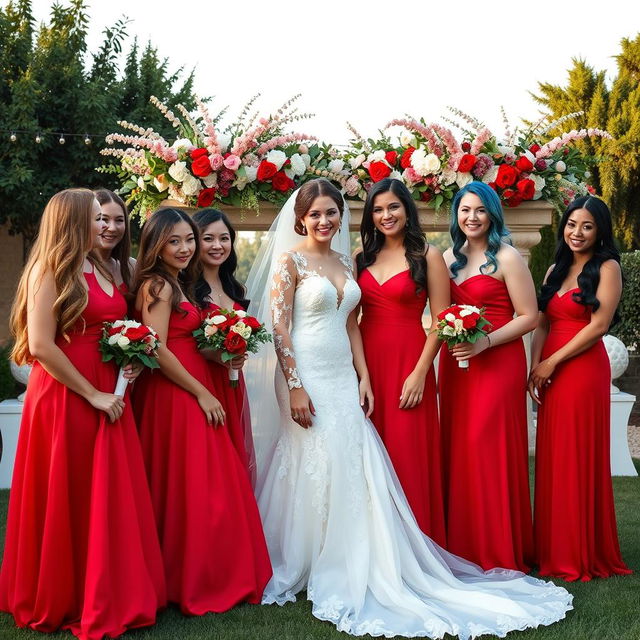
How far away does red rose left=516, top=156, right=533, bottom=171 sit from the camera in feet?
23.4

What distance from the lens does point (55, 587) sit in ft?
14.4

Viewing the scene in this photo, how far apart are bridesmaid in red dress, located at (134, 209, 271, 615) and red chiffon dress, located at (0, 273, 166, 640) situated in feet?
1.07

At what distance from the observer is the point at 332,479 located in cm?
509

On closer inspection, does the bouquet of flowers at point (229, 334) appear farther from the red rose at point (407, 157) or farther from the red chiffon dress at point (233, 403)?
the red rose at point (407, 157)

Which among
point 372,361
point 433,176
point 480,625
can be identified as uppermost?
point 433,176

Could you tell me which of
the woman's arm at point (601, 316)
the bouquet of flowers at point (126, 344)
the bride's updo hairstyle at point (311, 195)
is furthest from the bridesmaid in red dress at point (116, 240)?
the woman's arm at point (601, 316)

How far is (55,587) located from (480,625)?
2.27m

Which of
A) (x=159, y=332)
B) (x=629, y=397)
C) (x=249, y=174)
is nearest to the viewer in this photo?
(x=159, y=332)

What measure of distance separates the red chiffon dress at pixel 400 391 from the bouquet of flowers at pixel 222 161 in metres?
1.83

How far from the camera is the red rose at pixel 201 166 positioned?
673cm

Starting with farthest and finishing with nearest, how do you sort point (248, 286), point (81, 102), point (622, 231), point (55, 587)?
point (622, 231) < point (81, 102) < point (248, 286) < point (55, 587)

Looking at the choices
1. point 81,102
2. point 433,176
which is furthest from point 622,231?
point 433,176

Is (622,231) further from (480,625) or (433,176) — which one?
(480,625)

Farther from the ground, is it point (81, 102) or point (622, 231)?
point (81, 102)
